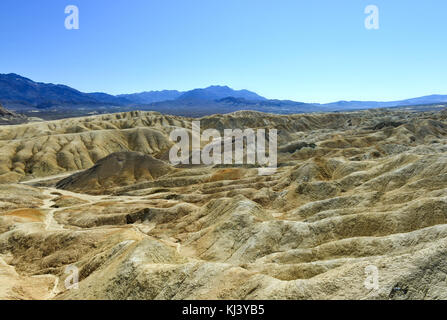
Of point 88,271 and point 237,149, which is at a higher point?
point 237,149

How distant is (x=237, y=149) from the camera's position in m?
122

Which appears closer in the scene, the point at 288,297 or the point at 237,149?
the point at 288,297

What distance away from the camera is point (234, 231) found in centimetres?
4250

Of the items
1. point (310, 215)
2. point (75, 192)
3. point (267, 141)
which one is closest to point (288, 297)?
point (310, 215)

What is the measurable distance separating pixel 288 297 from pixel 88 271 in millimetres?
24000

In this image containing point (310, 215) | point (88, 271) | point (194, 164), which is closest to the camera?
point (88, 271)

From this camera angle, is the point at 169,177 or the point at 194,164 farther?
the point at 194,164

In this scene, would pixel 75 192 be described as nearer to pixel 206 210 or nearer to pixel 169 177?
pixel 169 177

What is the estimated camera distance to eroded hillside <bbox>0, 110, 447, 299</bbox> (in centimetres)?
2214

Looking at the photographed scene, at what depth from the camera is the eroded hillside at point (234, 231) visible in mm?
22141
